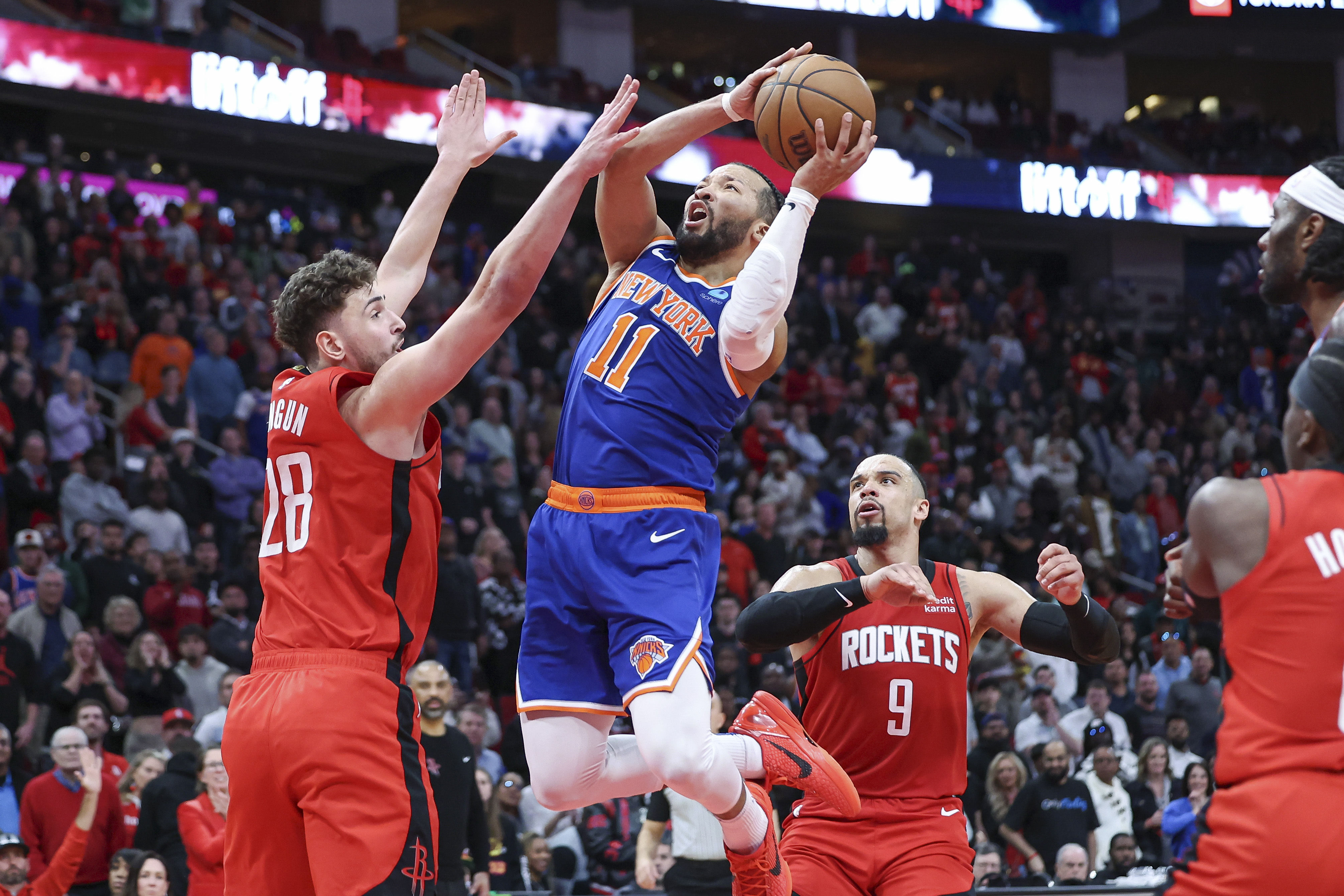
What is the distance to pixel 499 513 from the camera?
49.2ft

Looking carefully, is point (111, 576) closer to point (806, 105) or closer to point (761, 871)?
point (761, 871)

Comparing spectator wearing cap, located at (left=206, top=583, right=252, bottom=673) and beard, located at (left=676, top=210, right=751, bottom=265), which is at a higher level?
beard, located at (left=676, top=210, right=751, bottom=265)

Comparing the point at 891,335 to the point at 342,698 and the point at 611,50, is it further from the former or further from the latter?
the point at 342,698

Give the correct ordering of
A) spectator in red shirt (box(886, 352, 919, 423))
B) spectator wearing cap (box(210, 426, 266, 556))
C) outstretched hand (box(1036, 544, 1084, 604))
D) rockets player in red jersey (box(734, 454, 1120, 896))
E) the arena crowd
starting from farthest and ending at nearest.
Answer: spectator in red shirt (box(886, 352, 919, 423)), spectator wearing cap (box(210, 426, 266, 556)), the arena crowd, rockets player in red jersey (box(734, 454, 1120, 896)), outstretched hand (box(1036, 544, 1084, 604))

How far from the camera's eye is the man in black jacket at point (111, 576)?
1220cm

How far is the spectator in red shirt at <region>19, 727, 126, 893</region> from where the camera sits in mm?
9320

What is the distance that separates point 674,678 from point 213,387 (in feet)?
35.9

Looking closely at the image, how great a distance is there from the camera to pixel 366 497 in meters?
4.34

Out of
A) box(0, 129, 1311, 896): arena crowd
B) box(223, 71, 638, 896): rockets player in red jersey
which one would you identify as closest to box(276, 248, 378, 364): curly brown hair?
box(223, 71, 638, 896): rockets player in red jersey

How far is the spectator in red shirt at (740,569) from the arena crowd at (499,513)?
0.03 metres

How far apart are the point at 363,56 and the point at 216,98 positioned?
3490 millimetres

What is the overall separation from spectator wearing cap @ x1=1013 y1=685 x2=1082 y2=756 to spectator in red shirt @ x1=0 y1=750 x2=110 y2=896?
820 centimetres

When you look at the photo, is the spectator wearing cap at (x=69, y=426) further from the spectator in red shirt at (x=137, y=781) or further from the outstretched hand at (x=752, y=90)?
the outstretched hand at (x=752, y=90)

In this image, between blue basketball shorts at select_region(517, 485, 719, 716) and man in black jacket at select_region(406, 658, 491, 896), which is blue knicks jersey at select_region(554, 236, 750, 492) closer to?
blue basketball shorts at select_region(517, 485, 719, 716)
